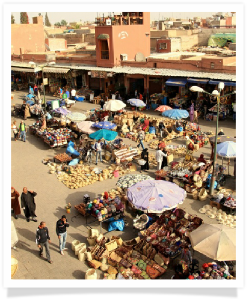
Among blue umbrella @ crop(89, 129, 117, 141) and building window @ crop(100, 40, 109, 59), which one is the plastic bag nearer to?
blue umbrella @ crop(89, 129, 117, 141)

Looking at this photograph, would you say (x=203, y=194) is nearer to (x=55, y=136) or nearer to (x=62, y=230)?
(x=62, y=230)

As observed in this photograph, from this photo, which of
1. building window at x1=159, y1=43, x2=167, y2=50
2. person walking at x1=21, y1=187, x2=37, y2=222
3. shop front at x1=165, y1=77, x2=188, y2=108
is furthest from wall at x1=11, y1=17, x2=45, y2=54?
person walking at x1=21, y1=187, x2=37, y2=222

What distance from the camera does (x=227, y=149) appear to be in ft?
48.6

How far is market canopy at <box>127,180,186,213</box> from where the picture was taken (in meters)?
11.4

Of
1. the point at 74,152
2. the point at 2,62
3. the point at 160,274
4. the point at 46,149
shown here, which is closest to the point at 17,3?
the point at 2,62

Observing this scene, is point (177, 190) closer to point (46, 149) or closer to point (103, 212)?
point (103, 212)

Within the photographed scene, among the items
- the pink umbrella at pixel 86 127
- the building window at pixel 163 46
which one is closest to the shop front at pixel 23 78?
the building window at pixel 163 46

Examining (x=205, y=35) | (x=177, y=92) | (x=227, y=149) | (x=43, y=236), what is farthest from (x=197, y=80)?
(x=205, y=35)

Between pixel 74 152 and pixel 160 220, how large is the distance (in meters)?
7.68

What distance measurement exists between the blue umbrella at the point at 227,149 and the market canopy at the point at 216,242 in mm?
5375

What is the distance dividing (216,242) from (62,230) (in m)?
4.49

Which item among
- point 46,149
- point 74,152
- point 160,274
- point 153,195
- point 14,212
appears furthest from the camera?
point 46,149

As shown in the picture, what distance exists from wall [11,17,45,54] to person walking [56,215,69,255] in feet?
116

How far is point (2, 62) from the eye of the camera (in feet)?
24.7
